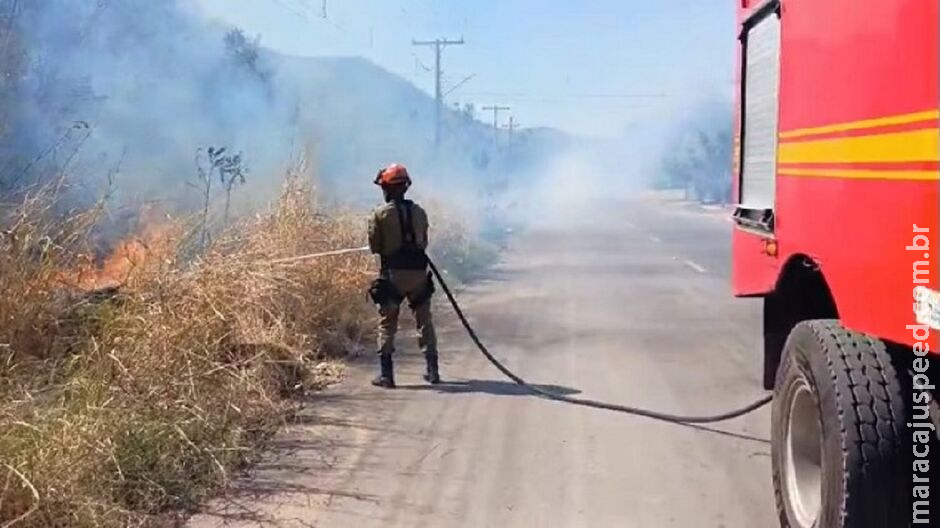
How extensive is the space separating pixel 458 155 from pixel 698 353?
50.7m

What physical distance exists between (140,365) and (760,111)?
3.50 m

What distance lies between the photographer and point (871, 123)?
11.1 feet

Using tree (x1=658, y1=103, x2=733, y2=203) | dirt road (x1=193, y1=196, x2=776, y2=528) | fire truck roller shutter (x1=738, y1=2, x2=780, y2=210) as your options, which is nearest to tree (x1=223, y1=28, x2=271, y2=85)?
dirt road (x1=193, y1=196, x2=776, y2=528)

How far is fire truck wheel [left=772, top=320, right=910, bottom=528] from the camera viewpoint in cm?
347

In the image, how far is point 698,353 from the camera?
9.81m

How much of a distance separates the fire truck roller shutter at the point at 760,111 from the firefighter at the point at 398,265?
3.00 metres

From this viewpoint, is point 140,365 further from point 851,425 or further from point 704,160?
point 704,160

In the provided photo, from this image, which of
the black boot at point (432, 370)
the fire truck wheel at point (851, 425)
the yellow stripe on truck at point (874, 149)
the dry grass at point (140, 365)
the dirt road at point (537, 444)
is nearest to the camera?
the yellow stripe on truck at point (874, 149)

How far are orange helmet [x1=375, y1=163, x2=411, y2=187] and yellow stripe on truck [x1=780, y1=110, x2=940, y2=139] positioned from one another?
4124mm

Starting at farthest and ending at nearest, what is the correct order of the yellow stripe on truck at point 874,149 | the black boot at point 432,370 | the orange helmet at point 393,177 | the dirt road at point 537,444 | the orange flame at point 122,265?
1. the black boot at point 432,370
2. the orange helmet at point 393,177
3. the orange flame at point 122,265
4. the dirt road at point 537,444
5. the yellow stripe on truck at point 874,149

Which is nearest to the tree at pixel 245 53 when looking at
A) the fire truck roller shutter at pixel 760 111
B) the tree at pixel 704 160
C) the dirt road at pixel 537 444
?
the dirt road at pixel 537 444

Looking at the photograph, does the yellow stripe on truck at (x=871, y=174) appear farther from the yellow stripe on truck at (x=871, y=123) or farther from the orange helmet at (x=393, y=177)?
the orange helmet at (x=393, y=177)

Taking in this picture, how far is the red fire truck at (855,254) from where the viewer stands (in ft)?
10.1

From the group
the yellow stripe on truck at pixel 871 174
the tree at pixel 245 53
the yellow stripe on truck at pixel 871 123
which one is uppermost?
the tree at pixel 245 53
